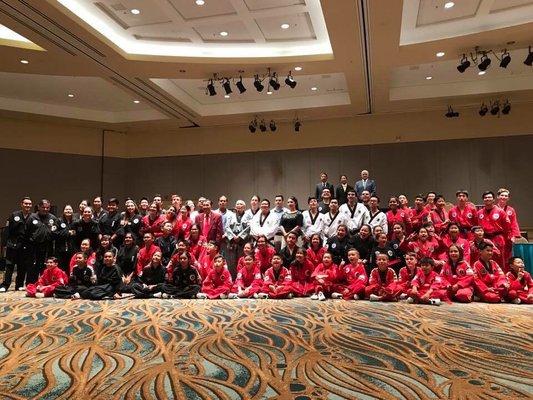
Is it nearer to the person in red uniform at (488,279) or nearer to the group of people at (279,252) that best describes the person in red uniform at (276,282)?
the group of people at (279,252)

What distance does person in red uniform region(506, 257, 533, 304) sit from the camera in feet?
16.7

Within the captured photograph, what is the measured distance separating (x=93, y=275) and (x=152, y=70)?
410cm

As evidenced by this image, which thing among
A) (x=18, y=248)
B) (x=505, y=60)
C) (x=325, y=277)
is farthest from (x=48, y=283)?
(x=505, y=60)

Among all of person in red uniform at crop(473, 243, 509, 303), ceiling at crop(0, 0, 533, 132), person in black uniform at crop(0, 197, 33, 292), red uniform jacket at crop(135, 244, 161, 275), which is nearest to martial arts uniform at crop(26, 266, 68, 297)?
person in black uniform at crop(0, 197, 33, 292)

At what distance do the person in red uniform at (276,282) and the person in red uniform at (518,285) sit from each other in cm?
285

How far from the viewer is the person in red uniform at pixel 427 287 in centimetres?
503

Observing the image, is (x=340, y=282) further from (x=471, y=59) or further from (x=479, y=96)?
(x=479, y=96)

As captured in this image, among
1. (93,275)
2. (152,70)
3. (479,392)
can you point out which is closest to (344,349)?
(479,392)

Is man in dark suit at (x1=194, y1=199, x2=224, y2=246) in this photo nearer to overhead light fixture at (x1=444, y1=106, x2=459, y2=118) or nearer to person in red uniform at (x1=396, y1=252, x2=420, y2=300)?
person in red uniform at (x1=396, y1=252, x2=420, y2=300)

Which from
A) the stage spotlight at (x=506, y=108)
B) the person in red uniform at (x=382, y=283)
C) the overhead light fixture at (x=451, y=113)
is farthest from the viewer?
the overhead light fixture at (x=451, y=113)

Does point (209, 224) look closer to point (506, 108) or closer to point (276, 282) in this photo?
point (276, 282)

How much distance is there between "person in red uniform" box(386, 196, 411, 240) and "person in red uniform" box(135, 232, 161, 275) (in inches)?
154

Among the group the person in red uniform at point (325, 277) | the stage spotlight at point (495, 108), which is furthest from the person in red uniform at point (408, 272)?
the stage spotlight at point (495, 108)

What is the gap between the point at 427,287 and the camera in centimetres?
524
